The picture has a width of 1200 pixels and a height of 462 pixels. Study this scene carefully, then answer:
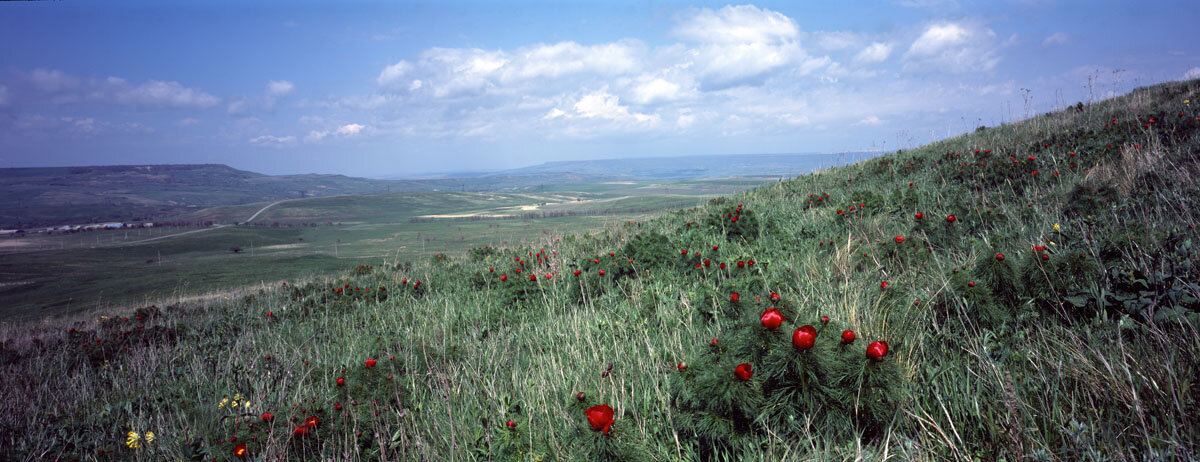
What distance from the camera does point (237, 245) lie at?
8081 centimetres

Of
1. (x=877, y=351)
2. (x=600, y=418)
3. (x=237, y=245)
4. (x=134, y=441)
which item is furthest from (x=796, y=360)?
(x=237, y=245)

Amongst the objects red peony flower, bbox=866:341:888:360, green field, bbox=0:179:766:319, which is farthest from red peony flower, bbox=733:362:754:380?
green field, bbox=0:179:766:319

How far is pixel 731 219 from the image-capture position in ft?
22.1

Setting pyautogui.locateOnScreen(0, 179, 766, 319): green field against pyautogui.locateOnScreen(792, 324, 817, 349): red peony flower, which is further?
pyautogui.locateOnScreen(0, 179, 766, 319): green field

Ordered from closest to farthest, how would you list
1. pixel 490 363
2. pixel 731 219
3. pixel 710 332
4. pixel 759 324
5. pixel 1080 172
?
pixel 759 324
pixel 710 332
pixel 490 363
pixel 1080 172
pixel 731 219

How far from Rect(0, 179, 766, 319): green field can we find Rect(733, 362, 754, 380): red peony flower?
225 inches

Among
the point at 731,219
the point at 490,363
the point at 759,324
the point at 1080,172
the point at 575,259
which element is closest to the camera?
the point at 759,324

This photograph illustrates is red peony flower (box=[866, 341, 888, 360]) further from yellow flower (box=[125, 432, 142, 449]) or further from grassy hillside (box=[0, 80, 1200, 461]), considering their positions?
yellow flower (box=[125, 432, 142, 449])

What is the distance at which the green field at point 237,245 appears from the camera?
29936 millimetres

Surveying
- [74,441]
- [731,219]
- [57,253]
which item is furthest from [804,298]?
[57,253]

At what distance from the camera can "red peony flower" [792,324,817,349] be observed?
4.96 feet

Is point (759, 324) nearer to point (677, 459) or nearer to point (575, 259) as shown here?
point (677, 459)

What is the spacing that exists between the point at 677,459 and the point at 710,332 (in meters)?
1.13

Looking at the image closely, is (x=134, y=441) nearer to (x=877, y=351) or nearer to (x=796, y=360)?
(x=796, y=360)
